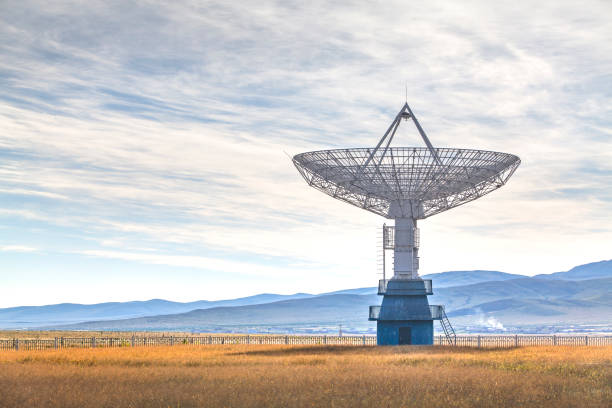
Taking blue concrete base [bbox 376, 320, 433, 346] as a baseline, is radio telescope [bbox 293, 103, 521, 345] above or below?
above

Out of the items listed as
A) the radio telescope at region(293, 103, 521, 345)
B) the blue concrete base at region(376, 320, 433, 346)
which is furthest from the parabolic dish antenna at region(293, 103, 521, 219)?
the blue concrete base at region(376, 320, 433, 346)

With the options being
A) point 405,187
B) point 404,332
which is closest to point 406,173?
point 405,187

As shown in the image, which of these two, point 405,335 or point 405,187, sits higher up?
point 405,187

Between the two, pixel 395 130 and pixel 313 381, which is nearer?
pixel 313 381

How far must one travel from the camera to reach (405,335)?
62.4 metres

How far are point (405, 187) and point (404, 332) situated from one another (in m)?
11.0

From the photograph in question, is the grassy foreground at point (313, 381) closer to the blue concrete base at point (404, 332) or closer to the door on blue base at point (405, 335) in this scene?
the blue concrete base at point (404, 332)

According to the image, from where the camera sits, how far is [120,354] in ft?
172

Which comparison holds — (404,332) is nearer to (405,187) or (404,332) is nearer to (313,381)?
(405,187)

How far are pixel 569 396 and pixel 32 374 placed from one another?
22947 millimetres

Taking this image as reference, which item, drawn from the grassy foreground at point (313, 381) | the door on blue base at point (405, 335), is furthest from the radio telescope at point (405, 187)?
the grassy foreground at point (313, 381)

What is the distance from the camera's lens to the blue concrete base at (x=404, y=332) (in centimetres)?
6219

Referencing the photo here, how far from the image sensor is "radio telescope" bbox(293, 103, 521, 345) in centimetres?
5703

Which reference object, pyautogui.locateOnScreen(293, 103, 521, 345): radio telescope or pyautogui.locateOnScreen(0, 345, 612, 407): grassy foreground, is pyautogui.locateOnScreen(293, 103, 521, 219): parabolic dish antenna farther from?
pyautogui.locateOnScreen(0, 345, 612, 407): grassy foreground
